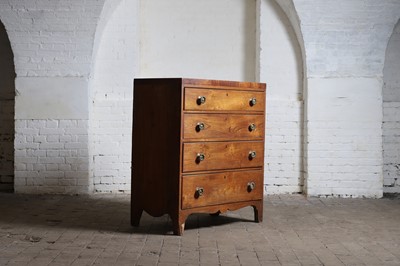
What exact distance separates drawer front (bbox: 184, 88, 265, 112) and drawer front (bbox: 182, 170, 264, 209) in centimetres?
64

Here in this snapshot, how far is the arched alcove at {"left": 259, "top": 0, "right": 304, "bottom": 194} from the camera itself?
6.90m

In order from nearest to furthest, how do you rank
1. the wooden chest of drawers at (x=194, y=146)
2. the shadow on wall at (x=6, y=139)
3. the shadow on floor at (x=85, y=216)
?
the wooden chest of drawers at (x=194, y=146) → the shadow on floor at (x=85, y=216) → the shadow on wall at (x=6, y=139)

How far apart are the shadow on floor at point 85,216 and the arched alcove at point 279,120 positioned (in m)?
1.53

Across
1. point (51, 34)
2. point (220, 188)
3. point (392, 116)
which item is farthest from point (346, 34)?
point (51, 34)

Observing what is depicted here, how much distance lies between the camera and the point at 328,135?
675cm

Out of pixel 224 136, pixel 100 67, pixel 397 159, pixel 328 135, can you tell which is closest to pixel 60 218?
pixel 224 136

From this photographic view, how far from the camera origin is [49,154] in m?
6.63

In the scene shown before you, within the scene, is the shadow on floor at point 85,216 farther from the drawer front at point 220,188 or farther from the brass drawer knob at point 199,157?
the brass drawer knob at point 199,157

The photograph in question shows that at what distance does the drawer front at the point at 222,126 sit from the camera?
4.43 meters

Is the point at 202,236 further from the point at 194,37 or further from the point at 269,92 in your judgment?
the point at 194,37

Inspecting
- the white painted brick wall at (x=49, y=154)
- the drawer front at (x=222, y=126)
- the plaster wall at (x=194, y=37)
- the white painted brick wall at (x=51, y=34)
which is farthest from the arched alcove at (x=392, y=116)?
the white painted brick wall at (x=49, y=154)

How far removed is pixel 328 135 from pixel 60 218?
3.73m

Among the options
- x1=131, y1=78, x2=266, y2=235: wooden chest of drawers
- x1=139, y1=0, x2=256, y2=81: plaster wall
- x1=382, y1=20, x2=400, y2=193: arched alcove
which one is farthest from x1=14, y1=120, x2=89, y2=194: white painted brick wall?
x1=382, y1=20, x2=400, y2=193: arched alcove

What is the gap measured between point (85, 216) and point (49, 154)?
1725 millimetres
